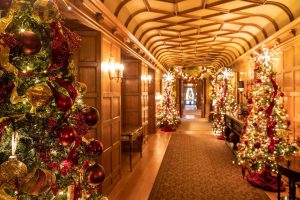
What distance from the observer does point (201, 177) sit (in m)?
5.04

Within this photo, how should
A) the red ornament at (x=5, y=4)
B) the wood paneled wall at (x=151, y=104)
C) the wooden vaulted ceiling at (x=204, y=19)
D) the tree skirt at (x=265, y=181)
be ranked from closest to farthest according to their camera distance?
the red ornament at (x=5, y=4) < the tree skirt at (x=265, y=181) < the wooden vaulted ceiling at (x=204, y=19) < the wood paneled wall at (x=151, y=104)

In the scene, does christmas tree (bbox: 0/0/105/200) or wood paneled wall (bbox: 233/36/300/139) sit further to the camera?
wood paneled wall (bbox: 233/36/300/139)

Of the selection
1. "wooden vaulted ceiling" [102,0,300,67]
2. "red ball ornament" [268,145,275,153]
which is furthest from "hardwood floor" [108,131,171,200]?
"wooden vaulted ceiling" [102,0,300,67]

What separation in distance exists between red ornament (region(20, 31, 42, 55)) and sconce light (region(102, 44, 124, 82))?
2564 millimetres

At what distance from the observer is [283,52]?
18.3 feet

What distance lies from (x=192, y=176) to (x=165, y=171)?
618mm

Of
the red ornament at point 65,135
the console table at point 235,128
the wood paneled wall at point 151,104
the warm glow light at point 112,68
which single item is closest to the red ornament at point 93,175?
the red ornament at point 65,135

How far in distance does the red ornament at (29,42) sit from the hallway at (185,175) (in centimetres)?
321

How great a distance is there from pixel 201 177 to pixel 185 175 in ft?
1.06

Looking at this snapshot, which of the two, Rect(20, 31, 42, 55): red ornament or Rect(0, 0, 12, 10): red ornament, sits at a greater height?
Rect(0, 0, 12, 10): red ornament

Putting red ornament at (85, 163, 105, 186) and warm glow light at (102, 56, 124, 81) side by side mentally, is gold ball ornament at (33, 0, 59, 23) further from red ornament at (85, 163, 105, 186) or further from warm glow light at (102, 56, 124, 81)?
warm glow light at (102, 56, 124, 81)

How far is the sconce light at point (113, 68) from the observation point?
4293 millimetres

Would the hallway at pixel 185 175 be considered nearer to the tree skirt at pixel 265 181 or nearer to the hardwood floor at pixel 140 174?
the hardwood floor at pixel 140 174

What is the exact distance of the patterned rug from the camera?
4.16 m
